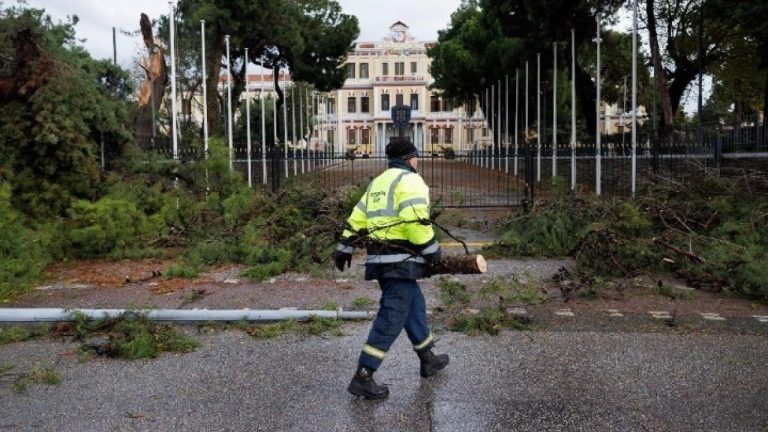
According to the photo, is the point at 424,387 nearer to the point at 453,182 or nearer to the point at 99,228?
the point at 99,228

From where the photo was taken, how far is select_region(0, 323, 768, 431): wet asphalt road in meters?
4.66

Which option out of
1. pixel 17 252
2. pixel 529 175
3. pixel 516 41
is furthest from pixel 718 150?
pixel 516 41

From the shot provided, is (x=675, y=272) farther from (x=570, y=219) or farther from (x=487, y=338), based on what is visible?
(x=487, y=338)

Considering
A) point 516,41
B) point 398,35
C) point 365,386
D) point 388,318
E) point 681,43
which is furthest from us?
point 398,35

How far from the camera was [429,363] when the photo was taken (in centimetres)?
549

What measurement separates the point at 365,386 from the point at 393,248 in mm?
953

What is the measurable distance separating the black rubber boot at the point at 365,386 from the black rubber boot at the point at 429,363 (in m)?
0.53

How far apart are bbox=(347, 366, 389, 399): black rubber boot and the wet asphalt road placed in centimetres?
6

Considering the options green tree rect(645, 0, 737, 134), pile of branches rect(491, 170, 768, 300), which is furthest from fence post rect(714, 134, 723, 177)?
green tree rect(645, 0, 737, 134)

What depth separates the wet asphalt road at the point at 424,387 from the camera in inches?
184

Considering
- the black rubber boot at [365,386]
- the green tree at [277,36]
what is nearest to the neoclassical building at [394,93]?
the green tree at [277,36]

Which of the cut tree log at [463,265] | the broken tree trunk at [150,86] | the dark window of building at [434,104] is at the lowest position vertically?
the cut tree log at [463,265]

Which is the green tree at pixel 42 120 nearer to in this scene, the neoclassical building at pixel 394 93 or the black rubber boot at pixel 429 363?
the black rubber boot at pixel 429 363

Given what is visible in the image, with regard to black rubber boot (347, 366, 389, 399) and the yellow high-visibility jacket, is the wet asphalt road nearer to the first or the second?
black rubber boot (347, 366, 389, 399)
